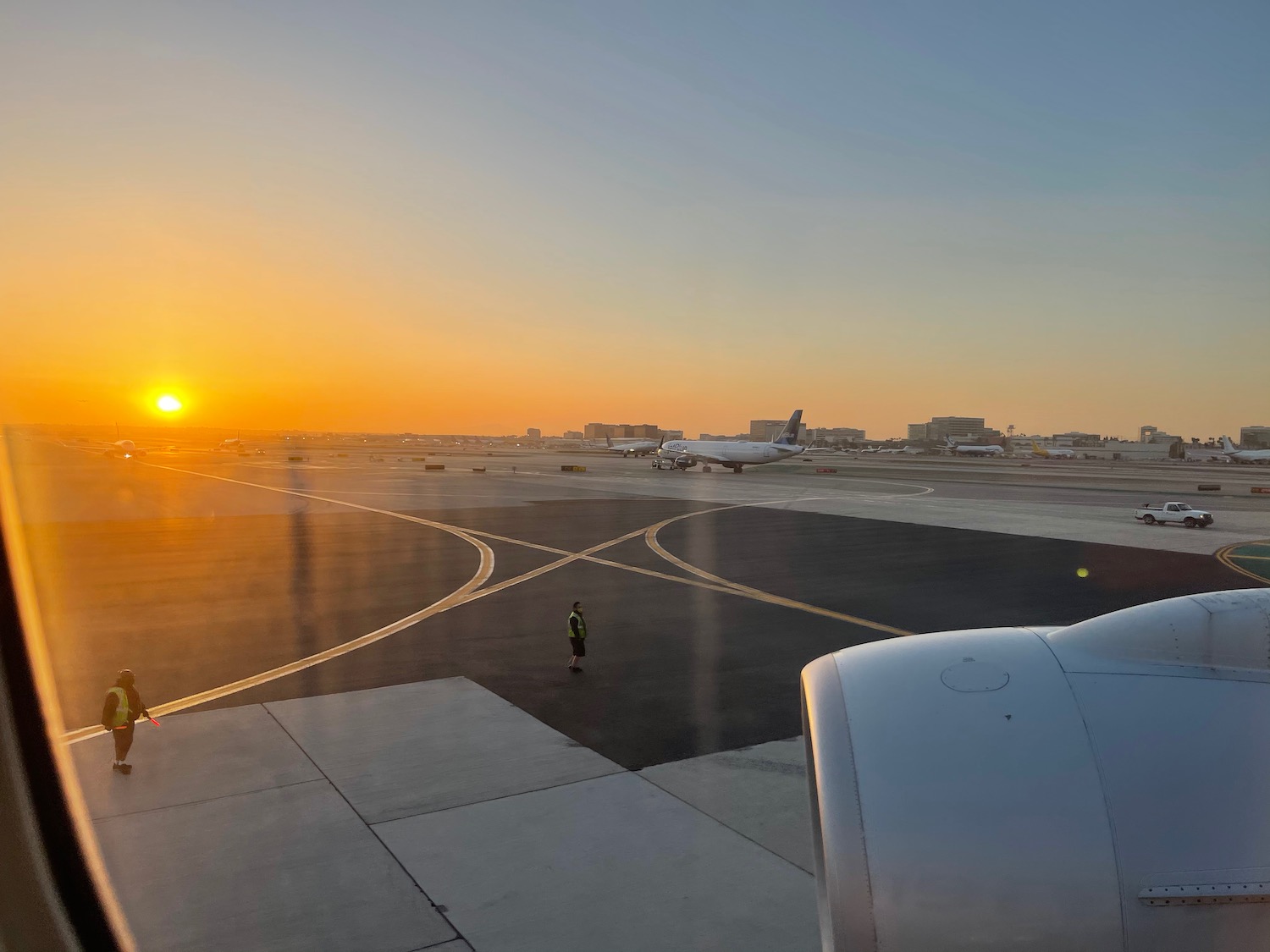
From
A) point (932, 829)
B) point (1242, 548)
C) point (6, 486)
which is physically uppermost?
point (6, 486)

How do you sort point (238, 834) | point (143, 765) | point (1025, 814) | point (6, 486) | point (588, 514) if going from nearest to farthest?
point (1025, 814) < point (6, 486) < point (238, 834) < point (143, 765) < point (588, 514)

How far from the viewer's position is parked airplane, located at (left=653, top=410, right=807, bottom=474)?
85.4m

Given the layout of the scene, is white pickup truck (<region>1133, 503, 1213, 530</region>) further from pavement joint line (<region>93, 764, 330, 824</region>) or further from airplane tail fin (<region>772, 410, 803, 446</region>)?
airplane tail fin (<region>772, 410, 803, 446</region>)

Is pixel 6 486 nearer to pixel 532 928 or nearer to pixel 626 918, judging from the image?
pixel 532 928

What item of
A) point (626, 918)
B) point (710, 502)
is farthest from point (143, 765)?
point (710, 502)

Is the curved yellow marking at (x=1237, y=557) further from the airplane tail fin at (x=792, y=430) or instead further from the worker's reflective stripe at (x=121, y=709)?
the airplane tail fin at (x=792, y=430)

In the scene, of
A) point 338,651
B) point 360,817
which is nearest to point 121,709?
point 360,817

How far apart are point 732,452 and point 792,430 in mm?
10361

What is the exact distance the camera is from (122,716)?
382 inches

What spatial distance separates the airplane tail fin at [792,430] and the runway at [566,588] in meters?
41.3

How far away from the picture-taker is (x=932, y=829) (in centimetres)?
381

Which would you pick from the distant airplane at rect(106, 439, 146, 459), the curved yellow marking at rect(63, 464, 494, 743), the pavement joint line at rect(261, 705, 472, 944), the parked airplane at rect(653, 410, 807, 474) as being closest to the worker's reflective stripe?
the curved yellow marking at rect(63, 464, 494, 743)

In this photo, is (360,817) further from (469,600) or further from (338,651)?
(469,600)

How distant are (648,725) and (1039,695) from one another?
8026mm
